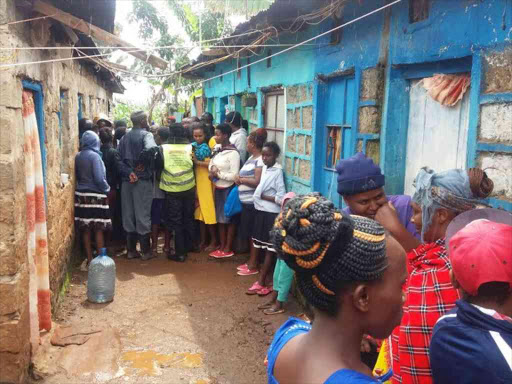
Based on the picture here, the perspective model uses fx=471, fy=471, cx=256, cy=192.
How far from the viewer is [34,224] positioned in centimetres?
391

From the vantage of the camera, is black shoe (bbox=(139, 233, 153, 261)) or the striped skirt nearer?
the striped skirt

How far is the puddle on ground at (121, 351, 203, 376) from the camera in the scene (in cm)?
404

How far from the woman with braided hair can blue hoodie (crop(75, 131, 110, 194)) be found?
5294 millimetres

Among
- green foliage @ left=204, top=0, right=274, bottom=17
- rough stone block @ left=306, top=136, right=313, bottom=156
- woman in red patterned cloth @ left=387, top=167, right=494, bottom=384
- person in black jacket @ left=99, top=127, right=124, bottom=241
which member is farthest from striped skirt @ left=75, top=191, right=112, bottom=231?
woman in red patterned cloth @ left=387, top=167, right=494, bottom=384

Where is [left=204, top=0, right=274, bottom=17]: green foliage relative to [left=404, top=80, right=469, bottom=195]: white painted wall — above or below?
above

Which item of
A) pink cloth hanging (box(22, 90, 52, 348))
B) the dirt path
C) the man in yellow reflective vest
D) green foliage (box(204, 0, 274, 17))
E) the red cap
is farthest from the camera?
green foliage (box(204, 0, 274, 17))

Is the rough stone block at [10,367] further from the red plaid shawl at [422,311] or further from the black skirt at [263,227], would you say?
the black skirt at [263,227]

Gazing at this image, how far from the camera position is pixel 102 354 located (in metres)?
4.23

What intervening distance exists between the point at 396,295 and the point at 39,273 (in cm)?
361

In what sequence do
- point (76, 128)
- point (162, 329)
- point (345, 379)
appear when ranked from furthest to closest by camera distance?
1. point (76, 128)
2. point (162, 329)
3. point (345, 379)

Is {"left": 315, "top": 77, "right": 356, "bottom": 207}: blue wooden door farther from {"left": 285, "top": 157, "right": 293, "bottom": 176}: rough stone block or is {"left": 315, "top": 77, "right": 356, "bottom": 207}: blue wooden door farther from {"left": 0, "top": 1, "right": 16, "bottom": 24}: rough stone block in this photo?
{"left": 0, "top": 1, "right": 16, "bottom": 24}: rough stone block

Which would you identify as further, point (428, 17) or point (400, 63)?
point (400, 63)

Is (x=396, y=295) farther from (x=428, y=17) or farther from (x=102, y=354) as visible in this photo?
(x=102, y=354)

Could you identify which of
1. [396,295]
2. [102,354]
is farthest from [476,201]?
[102,354]
